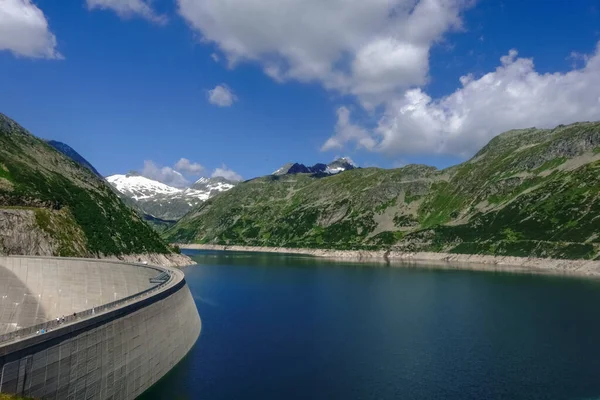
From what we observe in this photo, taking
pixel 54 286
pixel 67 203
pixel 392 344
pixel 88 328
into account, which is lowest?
pixel 392 344

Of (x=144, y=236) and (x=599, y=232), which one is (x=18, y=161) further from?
(x=599, y=232)

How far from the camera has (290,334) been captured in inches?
3177

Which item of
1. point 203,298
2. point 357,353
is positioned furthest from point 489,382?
point 203,298

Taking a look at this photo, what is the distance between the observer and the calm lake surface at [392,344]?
2144 inches

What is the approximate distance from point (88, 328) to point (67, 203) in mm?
123051

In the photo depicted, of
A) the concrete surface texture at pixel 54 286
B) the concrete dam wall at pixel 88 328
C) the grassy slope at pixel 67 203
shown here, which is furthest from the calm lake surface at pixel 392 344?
the grassy slope at pixel 67 203

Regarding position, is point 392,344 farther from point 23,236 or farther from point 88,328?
point 23,236

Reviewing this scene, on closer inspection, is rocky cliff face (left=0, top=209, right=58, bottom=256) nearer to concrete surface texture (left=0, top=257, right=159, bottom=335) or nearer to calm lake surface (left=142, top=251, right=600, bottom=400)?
concrete surface texture (left=0, top=257, right=159, bottom=335)

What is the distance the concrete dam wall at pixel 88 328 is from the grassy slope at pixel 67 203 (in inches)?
1768

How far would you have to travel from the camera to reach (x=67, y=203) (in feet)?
484

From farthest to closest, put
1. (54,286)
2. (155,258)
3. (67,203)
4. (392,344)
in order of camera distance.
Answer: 1. (155,258)
2. (67,203)
3. (392,344)
4. (54,286)

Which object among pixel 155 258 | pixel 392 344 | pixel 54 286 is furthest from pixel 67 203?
pixel 392 344

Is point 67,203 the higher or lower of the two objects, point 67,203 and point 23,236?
the higher

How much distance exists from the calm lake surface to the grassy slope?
32.8m
